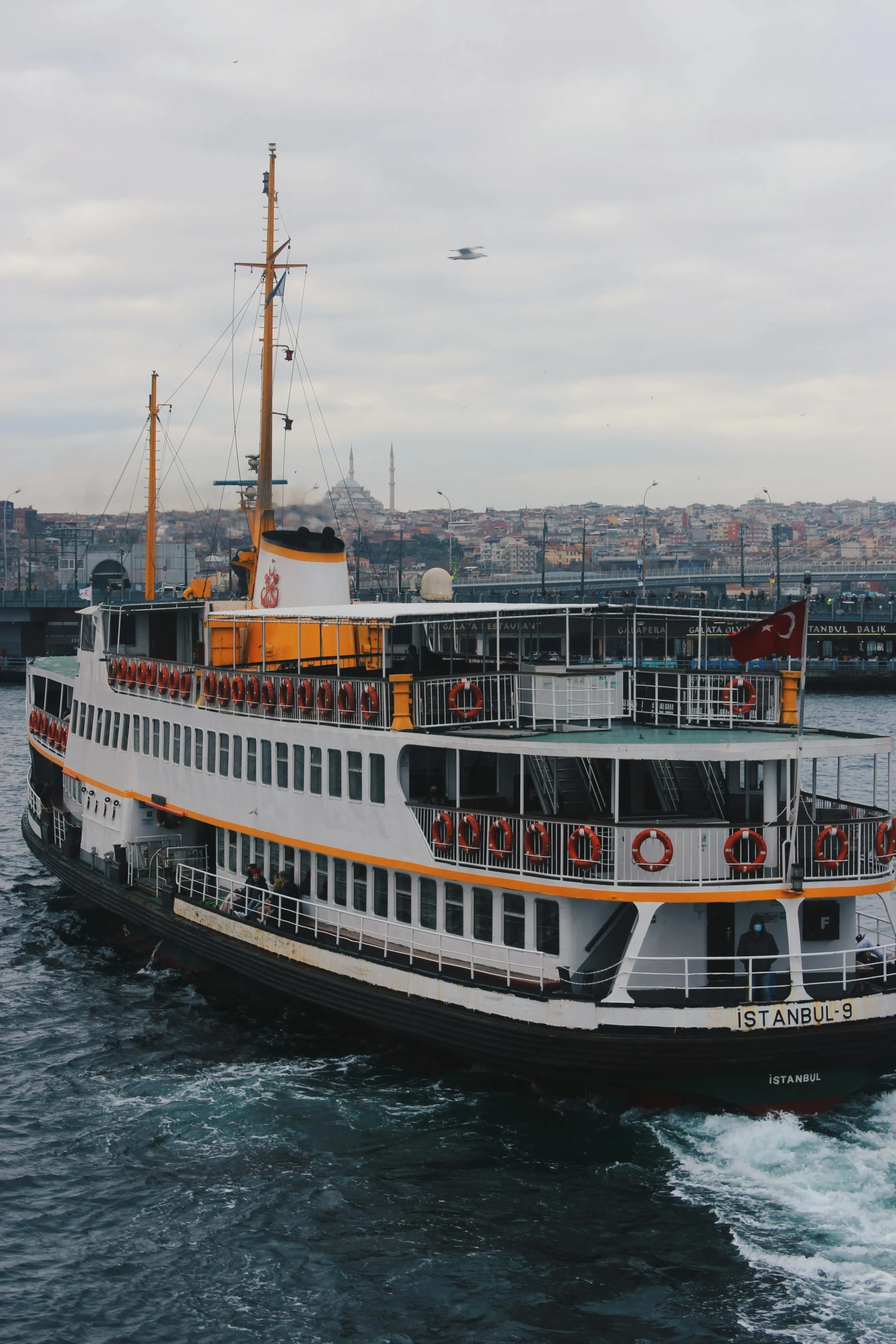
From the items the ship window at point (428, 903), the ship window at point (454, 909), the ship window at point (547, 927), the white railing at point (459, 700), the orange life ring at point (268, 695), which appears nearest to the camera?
the ship window at point (547, 927)

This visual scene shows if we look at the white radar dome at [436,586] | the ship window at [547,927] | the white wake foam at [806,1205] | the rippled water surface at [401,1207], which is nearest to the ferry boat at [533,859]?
the ship window at [547,927]

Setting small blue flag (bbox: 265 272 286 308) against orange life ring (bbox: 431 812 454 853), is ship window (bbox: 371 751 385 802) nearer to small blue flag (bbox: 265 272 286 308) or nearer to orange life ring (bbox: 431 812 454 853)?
orange life ring (bbox: 431 812 454 853)

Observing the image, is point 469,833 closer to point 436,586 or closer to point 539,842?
point 539,842

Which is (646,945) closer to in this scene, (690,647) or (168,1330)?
(168,1330)

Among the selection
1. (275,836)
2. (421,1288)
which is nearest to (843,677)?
(275,836)

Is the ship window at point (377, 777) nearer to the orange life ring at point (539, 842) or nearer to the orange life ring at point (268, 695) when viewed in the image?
the orange life ring at point (539, 842)

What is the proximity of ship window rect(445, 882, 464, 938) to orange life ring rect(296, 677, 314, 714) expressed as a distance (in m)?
3.97

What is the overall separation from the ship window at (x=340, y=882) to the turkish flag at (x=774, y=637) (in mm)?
7202

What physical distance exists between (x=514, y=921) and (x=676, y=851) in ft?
8.72

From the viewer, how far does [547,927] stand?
17562 mm

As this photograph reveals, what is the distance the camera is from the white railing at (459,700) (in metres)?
19.3

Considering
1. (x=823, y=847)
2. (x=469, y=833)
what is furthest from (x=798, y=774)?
(x=469, y=833)

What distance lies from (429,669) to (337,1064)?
7.39 metres

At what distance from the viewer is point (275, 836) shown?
2162cm
